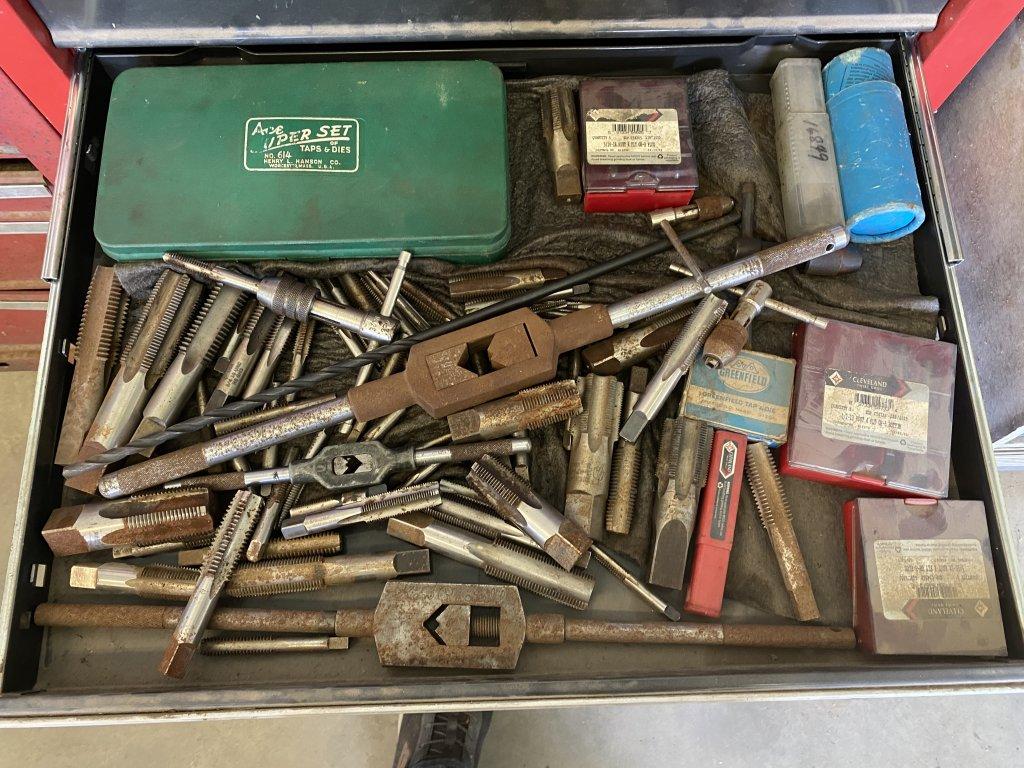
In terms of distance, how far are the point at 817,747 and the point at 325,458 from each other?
5.41 ft

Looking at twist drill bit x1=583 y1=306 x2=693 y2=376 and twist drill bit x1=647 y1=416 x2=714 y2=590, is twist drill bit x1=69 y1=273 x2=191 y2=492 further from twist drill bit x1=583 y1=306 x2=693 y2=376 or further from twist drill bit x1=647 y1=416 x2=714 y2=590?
twist drill bit x1=647 y1=416 x2=714 y2=590

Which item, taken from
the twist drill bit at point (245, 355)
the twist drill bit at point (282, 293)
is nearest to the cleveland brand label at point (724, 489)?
the twist drill bit at point (282, 293)

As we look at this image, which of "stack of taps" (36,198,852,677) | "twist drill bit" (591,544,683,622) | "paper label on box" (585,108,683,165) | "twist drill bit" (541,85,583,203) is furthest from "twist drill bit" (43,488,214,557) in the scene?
"paper label on box" (585,108,683,165)

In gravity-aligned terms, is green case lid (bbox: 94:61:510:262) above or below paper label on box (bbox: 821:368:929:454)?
above

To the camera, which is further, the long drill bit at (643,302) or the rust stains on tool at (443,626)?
the long drill bit at (643,302)

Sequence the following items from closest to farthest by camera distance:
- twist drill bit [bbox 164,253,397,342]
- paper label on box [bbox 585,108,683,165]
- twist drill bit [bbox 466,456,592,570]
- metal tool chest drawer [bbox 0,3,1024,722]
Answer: metal tool chest drawer [bbox 0,3,1024,722] < twist drill bit [bbox 466,456,592,570] < twist drill bit [bbox 164,253,397,342] < paper label on box [bbox 585,108,683,165]

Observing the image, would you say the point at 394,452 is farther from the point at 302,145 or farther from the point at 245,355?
the point at 302,145

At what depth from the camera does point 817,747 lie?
6.47ft

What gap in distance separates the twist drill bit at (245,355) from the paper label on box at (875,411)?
1225mm

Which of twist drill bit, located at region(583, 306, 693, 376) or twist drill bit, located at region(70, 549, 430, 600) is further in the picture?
twist drill bit, located at region(583, 306, 693, 376)

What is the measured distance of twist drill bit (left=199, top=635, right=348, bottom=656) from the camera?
1341 mm

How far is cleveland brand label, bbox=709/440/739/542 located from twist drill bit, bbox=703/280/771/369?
183 millimetres

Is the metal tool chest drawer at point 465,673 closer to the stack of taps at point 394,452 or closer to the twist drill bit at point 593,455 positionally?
the stack of taps at point 394,452

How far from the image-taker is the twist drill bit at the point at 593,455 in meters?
1.41
